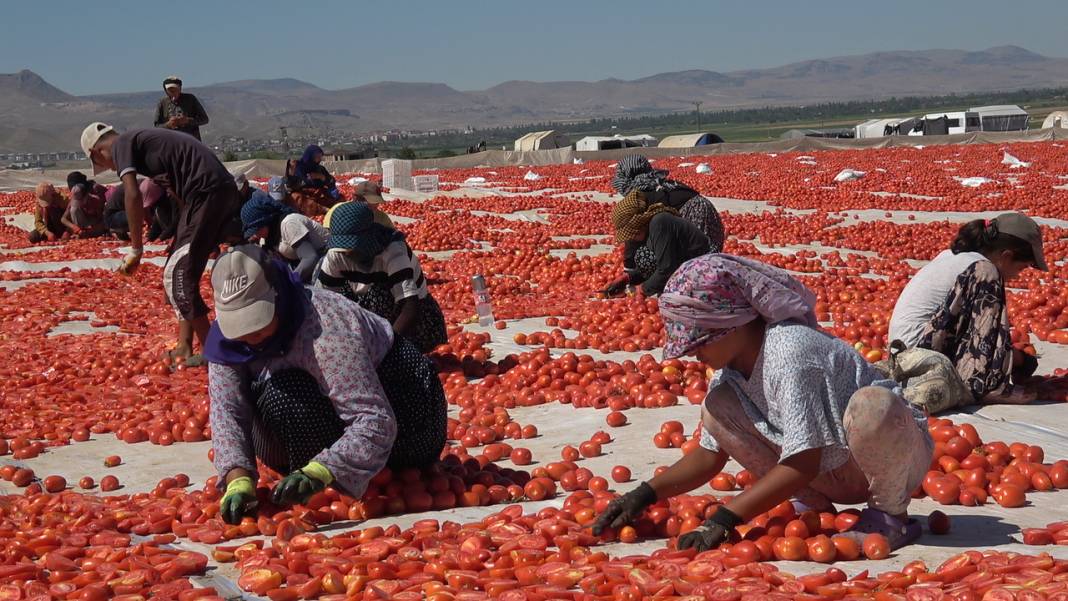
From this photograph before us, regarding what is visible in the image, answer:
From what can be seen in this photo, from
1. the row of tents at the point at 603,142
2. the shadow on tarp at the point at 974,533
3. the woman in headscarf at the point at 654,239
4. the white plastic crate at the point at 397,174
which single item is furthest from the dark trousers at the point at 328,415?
the row of tents at the point at 603,142

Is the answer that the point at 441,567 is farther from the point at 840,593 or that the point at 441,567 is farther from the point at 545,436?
the point at 545,436

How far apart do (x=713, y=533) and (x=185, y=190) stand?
17.0ft

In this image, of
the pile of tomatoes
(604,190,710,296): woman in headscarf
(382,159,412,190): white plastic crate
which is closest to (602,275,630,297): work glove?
(604,190,710,296): woman in headscarf

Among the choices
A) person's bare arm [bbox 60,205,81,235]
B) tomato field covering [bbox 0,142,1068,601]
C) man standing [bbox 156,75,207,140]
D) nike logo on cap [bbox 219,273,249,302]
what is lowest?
tomato field covering [bbox 0,142,1068,601]

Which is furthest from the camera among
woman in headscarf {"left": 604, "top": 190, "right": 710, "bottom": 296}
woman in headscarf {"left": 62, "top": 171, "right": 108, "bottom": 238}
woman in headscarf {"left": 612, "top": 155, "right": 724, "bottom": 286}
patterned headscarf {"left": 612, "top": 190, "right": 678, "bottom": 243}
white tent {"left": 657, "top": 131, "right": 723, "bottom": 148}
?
white tent {"left": 657, "top": 131, "right": 723, "bottom": 148}

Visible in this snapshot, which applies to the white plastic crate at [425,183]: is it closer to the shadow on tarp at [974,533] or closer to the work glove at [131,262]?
the work glove at [131,262]

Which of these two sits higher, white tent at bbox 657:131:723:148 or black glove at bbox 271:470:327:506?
white tent at bbox 657:131:723:148

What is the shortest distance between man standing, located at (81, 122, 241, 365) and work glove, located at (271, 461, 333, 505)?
11.8ft

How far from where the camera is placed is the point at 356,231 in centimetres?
711

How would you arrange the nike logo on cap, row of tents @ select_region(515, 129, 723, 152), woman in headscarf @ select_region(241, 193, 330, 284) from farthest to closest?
row of tents @ select_region(515, 129, 723, 152), woman in headscarf @ select_region(241, 193, 330, 284), the nike logo on cap

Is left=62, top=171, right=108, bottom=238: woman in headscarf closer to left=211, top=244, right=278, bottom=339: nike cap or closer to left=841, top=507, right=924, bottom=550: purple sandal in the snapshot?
left=211, top=244, right=278, bottom=339: nike cap

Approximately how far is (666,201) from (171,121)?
17.2 ft

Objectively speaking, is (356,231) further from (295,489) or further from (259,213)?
(295,489)

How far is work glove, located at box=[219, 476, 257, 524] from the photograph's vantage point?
166 inches
